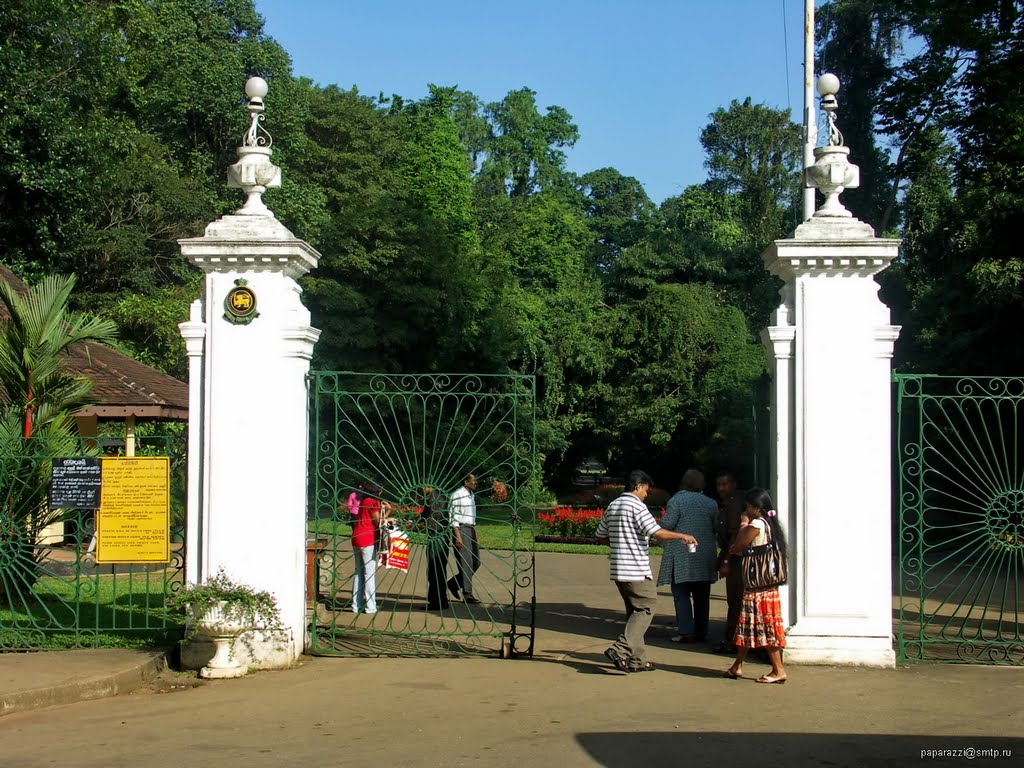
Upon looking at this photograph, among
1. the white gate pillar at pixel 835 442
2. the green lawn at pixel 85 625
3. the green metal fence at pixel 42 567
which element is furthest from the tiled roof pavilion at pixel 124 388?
the white gate pillar at pixel 835 442

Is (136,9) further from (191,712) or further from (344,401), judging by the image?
(191,712)

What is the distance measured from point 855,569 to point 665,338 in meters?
25.3

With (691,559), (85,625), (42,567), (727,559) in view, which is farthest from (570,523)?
(42,567)

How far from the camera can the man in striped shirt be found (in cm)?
839

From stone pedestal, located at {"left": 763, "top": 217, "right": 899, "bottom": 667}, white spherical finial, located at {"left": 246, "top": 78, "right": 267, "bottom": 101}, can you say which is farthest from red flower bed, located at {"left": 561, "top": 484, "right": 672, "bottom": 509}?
white spherical finial, located at {"left": 246, "top": 78, "right": 267, "bottom": 101}

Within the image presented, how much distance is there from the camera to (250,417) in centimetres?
877

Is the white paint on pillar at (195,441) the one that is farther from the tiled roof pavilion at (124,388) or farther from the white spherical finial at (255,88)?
the tiled roof pavilion at (124,388)

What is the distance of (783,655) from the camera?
28.2ft

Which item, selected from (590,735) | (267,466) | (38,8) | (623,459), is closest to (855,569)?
(590,735)

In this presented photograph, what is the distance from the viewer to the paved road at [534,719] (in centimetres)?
616

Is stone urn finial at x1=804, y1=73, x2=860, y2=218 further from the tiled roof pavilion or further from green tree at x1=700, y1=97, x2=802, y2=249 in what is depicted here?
green tree at x1=700, y1=97, x2=802, y2=249

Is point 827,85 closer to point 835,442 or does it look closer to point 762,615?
point 835,442

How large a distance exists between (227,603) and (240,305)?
2505mm

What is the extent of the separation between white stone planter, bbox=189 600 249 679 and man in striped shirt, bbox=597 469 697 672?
120 inches
